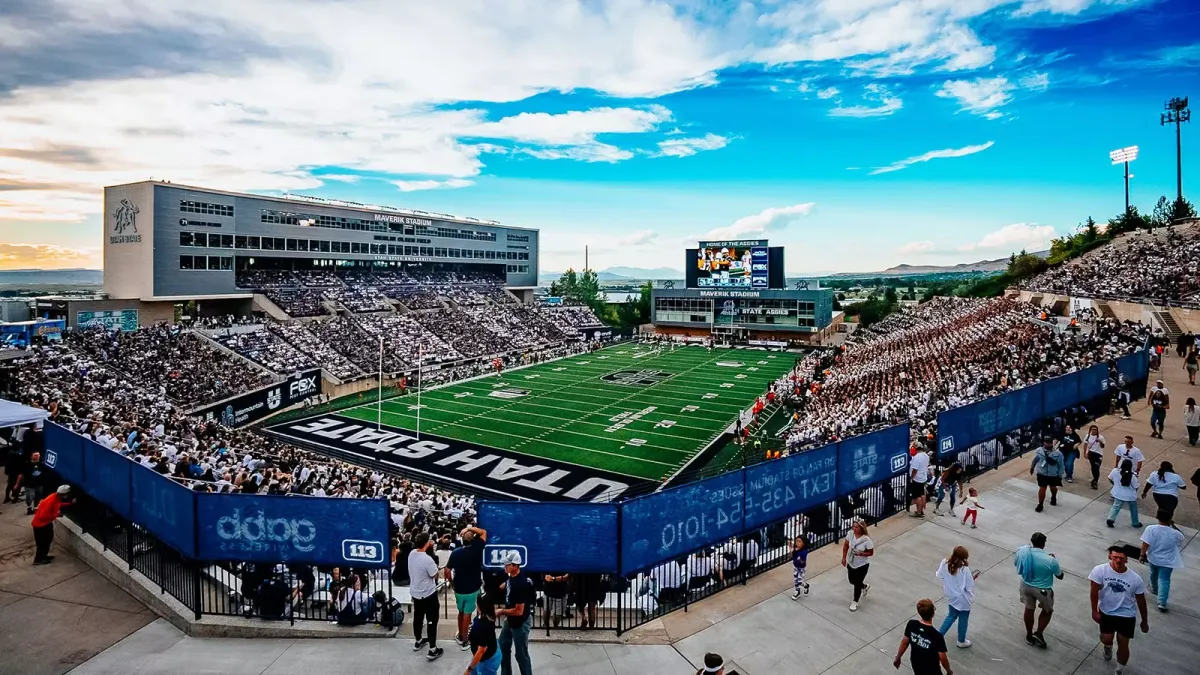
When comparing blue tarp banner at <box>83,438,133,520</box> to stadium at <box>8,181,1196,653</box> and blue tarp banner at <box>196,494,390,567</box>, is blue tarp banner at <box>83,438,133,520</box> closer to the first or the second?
stadium at <box>8,181,1196,653</box>

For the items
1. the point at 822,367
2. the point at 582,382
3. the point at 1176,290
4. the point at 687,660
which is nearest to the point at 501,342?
the point at 582,382

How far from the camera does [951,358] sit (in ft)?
85.6

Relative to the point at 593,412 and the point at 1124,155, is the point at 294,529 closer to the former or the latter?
the point at 593,412

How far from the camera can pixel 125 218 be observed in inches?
1647

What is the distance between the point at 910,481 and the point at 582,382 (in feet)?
101

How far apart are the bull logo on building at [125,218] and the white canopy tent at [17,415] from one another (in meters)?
34.9

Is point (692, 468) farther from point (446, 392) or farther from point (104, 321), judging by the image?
point (104, 321)

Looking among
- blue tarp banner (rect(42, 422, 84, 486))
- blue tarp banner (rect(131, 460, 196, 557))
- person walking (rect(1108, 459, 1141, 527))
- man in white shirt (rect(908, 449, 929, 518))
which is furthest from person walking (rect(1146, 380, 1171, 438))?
blue tarp banner (rect(42, 422, 84, 486))

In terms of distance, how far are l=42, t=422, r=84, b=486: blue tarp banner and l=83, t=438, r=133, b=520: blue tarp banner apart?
335 mm

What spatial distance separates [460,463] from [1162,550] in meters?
20.6

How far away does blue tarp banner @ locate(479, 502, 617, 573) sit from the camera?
26.0ft

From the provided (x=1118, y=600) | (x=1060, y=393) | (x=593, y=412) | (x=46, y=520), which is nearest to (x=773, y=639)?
(x=1118, y=600)

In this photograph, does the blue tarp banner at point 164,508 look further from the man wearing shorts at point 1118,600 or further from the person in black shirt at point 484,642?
the man wearing shorts at point 1118,600

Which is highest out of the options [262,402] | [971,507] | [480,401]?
[971,507]
